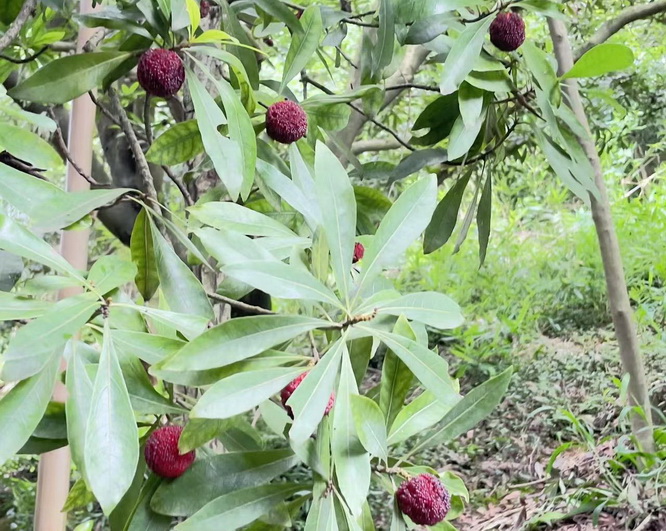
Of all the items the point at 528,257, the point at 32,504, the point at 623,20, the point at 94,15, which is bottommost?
the point at 32,504

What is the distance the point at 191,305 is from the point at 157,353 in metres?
0.09

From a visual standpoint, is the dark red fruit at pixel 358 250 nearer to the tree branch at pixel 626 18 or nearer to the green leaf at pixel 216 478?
the green leaf at pixel 216 478

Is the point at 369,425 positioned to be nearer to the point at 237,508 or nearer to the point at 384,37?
the point at 237,508

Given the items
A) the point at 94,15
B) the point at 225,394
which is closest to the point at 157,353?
the point at 225,394

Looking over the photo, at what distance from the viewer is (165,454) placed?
38 cm

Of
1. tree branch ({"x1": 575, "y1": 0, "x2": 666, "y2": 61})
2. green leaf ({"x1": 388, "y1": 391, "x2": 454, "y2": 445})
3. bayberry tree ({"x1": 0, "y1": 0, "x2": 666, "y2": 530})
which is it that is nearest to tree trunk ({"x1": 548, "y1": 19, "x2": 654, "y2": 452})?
tree branch ({"x1": 575, "y1": 0, "x2": 666, "y2": 61})

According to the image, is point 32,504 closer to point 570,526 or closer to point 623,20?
point 570,526

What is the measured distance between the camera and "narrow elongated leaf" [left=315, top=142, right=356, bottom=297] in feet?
1.26

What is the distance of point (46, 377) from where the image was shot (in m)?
0.31

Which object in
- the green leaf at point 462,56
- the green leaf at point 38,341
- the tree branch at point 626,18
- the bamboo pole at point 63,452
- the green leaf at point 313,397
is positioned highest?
the tree branch at point 626,18

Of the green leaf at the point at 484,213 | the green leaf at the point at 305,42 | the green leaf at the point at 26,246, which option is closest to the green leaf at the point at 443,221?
the green leaf at the point at 484,213

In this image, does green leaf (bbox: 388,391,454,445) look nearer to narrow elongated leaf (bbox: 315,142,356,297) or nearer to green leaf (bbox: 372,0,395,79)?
narrow elongated leaf (bbox: 315,142,356,297)

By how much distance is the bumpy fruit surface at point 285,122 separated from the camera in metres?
0.50

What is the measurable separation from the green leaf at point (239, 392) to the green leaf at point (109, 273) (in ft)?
0.29
